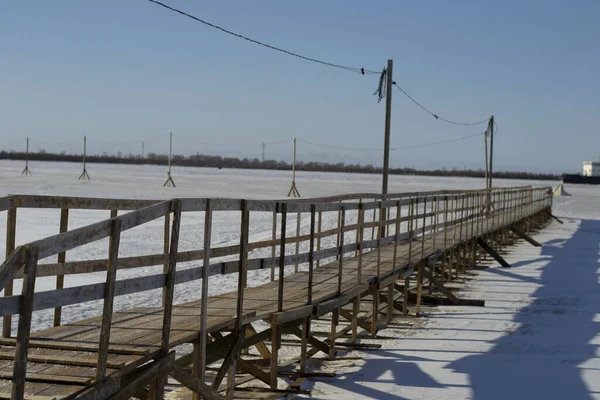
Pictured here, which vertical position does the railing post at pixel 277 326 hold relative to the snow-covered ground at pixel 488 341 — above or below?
above

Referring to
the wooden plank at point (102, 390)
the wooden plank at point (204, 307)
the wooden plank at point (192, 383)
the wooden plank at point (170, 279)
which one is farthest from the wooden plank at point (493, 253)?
the wooden plank at point (102, 390)

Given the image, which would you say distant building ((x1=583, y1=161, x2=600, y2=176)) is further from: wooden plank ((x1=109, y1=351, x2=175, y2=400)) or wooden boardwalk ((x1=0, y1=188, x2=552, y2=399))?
wooden plank ((x1=109, y1=351, x2=175, y2=400))

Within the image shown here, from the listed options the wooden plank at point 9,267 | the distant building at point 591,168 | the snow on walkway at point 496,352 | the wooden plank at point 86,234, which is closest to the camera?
the wooden plank at point 9,267

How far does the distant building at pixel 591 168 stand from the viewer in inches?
4822

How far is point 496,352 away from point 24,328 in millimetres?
6706

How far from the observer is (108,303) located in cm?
443

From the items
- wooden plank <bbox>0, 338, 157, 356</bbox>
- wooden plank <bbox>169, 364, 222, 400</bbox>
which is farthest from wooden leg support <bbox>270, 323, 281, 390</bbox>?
wooden plank <bbox>0, 338, 157, 356</bbox>

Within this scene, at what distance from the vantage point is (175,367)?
17.4 feet

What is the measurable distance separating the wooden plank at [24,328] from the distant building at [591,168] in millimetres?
126366

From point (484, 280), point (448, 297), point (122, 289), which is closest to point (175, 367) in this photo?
point (122, 289)

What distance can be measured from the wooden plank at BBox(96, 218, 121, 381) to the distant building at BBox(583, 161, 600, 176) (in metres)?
126

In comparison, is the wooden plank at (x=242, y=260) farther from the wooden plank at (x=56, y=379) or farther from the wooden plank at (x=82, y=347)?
the wooden plank at (x=56, y=379)

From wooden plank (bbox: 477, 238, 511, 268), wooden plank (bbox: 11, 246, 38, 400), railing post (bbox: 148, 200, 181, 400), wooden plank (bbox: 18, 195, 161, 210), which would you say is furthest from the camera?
wooden plank (bbox: 477, 238, 511, 268)

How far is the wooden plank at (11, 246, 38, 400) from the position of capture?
3609mm
